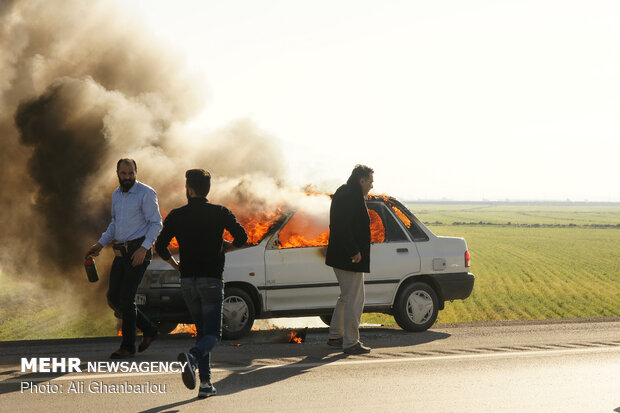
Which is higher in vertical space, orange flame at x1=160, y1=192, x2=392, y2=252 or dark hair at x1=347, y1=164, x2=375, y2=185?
dark hair at x1=347, y1=164, x2=375, y2=185

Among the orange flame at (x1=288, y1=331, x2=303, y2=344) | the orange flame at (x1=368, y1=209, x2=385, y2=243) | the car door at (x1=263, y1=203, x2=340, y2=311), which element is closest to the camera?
the orange flame at (x1=288, y1=331, x2=303, y2=344)

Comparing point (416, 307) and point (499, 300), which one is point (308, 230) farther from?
point (499, 300)

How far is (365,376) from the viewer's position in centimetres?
643

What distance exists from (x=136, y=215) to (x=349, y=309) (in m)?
2.42

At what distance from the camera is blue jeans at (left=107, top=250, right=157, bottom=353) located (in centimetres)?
685

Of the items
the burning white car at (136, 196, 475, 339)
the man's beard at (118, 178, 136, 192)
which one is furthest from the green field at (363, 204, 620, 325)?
the man's beard at (118, 178, 136, 192)

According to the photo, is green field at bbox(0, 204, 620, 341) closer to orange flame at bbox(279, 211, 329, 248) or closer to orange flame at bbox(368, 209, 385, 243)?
orange flame at bbox(368, 209, 385, 243)

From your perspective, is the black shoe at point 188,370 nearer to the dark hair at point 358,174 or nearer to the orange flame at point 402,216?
the dark hair at point 358,174

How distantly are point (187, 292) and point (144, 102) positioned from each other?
48.1ft

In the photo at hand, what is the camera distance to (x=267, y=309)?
8.72 m

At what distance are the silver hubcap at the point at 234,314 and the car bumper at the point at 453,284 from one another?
2512 millimetres

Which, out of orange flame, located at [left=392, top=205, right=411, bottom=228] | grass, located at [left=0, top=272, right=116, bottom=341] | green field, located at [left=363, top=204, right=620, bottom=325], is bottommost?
green field, located at [left=363, top=204, right=620, bottom=325]

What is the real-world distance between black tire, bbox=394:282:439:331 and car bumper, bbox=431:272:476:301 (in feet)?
0.56

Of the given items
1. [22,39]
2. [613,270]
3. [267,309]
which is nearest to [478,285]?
[613,270]
